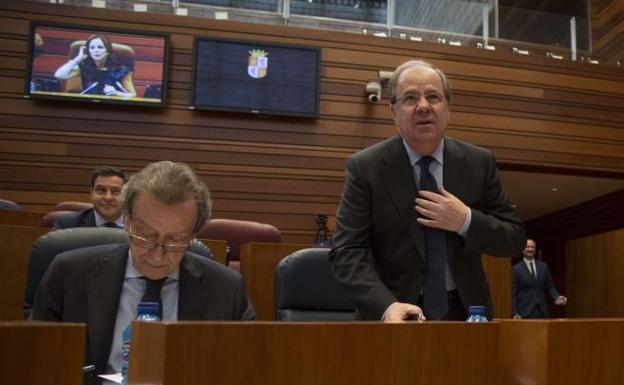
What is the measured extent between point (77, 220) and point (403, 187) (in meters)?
2.74

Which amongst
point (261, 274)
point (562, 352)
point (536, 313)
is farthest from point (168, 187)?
point (536, 313)

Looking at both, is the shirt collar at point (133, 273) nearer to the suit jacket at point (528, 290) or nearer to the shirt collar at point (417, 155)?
the shirt collar at point (417, 155)

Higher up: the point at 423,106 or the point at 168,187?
the point at 423,106

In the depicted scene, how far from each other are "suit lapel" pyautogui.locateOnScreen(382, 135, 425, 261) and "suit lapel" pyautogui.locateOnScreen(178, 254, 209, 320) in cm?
61

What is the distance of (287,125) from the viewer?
22.7 feet

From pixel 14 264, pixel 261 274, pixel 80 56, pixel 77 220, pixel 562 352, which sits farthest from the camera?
pixel 80 56

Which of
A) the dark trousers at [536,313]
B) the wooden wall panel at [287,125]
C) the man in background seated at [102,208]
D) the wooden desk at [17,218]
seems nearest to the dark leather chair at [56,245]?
the man in background seated at [102,208]

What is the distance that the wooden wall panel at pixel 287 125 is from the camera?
641 cm

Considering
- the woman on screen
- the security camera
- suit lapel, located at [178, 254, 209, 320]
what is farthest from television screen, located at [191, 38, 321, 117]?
suit lapel, located at [178, 254, 209, 320]

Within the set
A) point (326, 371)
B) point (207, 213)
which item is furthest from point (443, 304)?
point (326, 371)

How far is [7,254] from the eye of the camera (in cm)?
298

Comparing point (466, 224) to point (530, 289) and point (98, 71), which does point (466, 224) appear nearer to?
point (98, 71)

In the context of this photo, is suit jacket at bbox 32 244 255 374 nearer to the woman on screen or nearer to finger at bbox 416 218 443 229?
finger at bbox 416 218 443 229

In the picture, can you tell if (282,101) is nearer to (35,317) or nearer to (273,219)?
(273,219)
